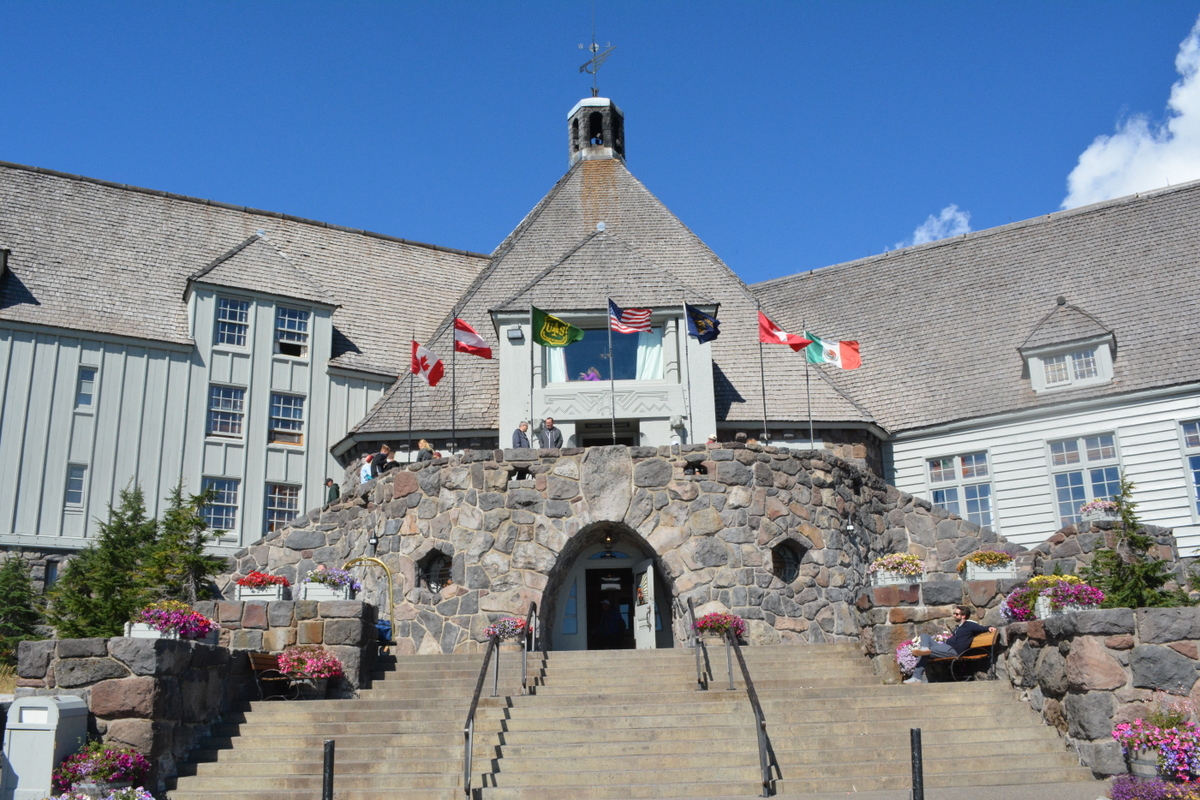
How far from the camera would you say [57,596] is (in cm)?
2011

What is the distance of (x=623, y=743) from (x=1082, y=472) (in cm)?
1527

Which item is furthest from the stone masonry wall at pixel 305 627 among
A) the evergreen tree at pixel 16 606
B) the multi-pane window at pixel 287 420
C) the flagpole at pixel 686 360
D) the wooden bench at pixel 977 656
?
the multi-pane window at pixel 287 420

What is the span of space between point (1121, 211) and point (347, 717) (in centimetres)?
2411

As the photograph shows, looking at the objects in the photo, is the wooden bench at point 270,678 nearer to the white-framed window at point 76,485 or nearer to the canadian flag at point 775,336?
the white-framed window at point 76,485

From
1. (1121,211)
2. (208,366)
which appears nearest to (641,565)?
(208,366)

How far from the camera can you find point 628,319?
2192cm

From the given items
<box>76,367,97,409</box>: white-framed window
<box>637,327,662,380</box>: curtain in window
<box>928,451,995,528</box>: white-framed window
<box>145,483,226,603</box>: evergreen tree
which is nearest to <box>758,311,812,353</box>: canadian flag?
<box>637,327,662,380</box>: curtain in window

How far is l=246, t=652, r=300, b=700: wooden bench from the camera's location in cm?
1501

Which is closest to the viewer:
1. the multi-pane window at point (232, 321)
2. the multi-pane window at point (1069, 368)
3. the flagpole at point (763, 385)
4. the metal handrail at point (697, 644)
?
the metal handrail at point (697, 644)

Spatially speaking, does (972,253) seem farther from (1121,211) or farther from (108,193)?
(108,193)

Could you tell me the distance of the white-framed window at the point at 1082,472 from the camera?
2348 cm

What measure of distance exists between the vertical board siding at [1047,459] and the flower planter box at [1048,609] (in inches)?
389

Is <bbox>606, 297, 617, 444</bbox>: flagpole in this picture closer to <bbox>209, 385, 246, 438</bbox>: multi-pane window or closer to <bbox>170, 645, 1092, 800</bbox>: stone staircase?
<bbox>170, 645, 1092, 800</bbox>: stone staircase

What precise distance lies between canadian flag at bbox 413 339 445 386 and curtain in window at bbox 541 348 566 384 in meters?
2.32
